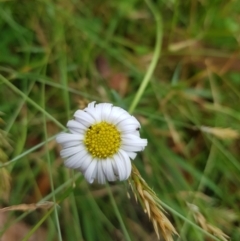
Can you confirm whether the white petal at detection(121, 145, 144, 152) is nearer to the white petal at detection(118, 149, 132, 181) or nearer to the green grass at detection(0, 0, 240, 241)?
the white petal at detection(118, 149, 132, 181)

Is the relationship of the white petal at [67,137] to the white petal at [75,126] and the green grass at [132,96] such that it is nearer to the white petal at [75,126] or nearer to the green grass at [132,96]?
the white petal at [75,126]

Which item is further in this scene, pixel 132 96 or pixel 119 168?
pixel 132 96

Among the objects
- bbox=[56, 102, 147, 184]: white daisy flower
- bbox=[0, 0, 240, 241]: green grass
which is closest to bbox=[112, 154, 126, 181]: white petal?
bbox=[56, 102, 147, 184]: white daisy flower

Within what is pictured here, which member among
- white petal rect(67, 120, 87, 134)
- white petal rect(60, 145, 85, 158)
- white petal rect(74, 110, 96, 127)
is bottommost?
white petal rect(60, 145, 85, 158)

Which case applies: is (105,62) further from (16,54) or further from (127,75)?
(16,54)

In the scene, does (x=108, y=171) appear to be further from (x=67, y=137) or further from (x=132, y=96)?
(x=132, y=96)

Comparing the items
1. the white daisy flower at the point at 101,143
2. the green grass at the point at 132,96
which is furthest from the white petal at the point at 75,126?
the green grass at the point at 132,96

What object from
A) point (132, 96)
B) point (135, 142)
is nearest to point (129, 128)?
point (135, 142)
